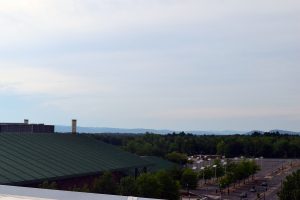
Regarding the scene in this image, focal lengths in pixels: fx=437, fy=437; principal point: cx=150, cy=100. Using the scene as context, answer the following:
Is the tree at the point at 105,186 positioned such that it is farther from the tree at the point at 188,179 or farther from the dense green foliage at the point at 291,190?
the tree at the point at 188,179

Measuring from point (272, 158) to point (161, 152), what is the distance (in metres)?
44.8

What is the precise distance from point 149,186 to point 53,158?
7.24m

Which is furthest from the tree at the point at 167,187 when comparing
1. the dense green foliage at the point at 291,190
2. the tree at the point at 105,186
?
the dense green foliage at the point at 291,190

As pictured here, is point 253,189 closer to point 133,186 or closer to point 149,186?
point 149,186

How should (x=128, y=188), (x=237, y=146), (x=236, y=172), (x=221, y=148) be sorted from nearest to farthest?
1. (x=128, y=188)
2. (x=236, y=172)
3. (x=221, y=148)
4. (x=237, y=146)

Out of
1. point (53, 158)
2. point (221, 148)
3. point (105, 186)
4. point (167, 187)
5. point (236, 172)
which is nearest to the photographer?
point (105, 186)

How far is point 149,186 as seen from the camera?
102 ft

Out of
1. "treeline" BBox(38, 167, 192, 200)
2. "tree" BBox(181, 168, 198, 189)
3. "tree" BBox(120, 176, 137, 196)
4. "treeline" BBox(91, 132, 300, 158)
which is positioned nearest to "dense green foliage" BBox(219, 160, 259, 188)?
"tree" BBox(181, 168, 198, 189)

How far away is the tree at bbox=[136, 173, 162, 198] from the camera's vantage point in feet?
100

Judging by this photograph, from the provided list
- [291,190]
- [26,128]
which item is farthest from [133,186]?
[26,128]

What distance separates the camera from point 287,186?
36344 mm

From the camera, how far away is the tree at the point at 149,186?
100ft

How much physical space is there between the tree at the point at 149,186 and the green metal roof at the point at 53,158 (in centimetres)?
349

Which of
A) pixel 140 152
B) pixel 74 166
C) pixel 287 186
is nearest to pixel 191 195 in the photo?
pixel 287 186
